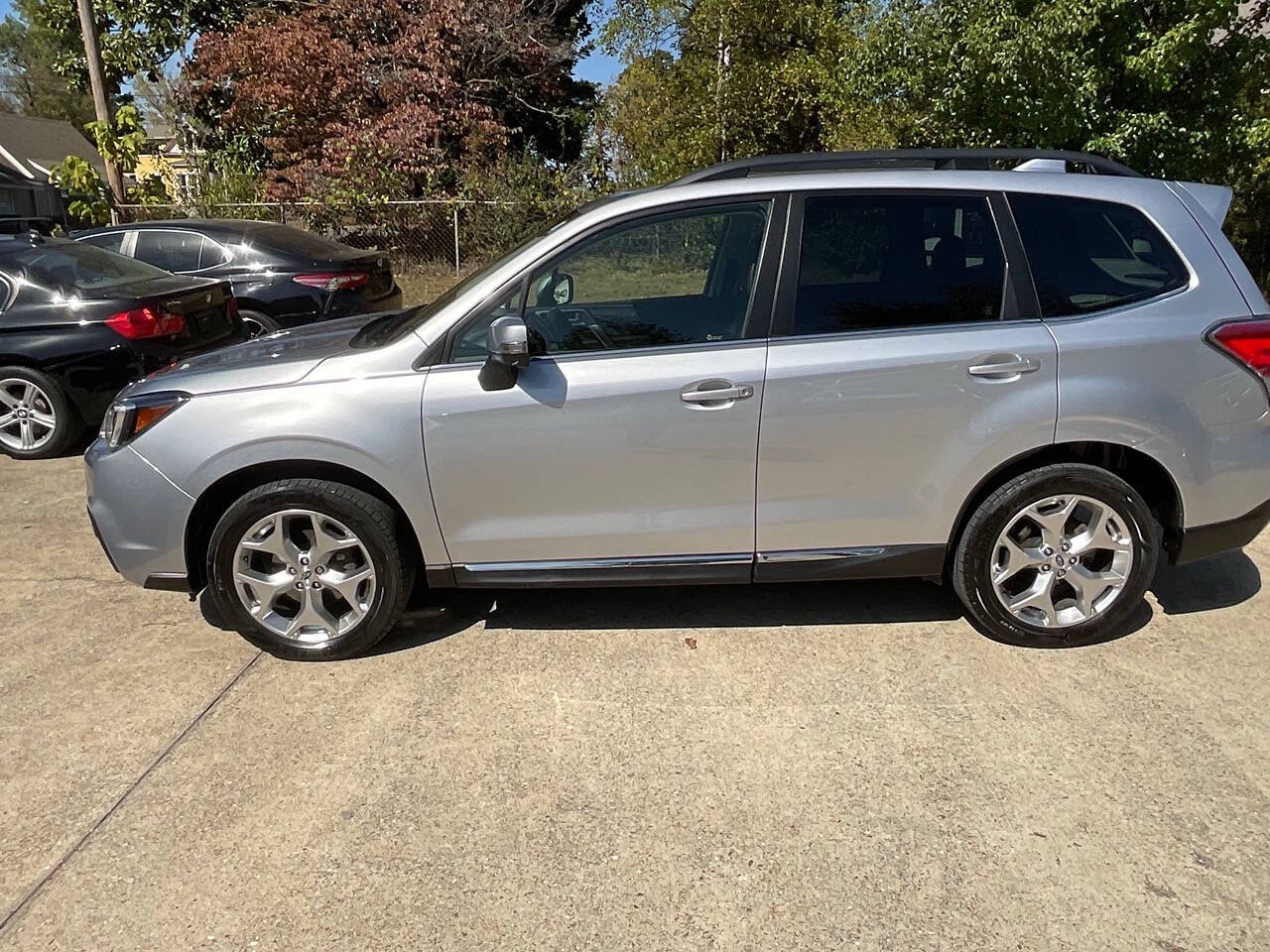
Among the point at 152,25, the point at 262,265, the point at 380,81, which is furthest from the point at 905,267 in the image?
the point at 152,25

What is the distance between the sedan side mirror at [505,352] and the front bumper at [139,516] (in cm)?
127

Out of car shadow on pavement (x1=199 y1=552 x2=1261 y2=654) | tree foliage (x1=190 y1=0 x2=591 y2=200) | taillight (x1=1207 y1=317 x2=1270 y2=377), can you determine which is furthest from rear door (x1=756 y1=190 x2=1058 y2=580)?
tree foliage (x1=190 y1=0 x2=591 y2=200)

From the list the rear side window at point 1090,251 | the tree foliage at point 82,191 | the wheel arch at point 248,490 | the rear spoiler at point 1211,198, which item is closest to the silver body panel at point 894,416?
the rear side window at point 1090,251

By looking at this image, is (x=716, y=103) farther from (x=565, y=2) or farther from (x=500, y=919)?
(x=500, y=919)

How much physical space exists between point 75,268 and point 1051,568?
7.06 metres

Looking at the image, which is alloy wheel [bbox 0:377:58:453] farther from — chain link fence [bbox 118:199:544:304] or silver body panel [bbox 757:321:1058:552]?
chain link fence [bbox 118:199:544:304]

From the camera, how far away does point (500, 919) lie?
7.97 ft

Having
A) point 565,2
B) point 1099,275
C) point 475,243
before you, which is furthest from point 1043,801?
point 565,2

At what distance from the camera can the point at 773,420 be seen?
344 cm

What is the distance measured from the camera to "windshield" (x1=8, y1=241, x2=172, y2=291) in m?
6.78

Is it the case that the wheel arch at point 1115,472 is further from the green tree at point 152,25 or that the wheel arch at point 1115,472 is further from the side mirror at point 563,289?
the green tree at point 152,25

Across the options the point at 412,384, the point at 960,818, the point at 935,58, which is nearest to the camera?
the point at 960,818

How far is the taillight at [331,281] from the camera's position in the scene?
28.9ft

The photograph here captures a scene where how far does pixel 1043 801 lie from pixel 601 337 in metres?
2.18
